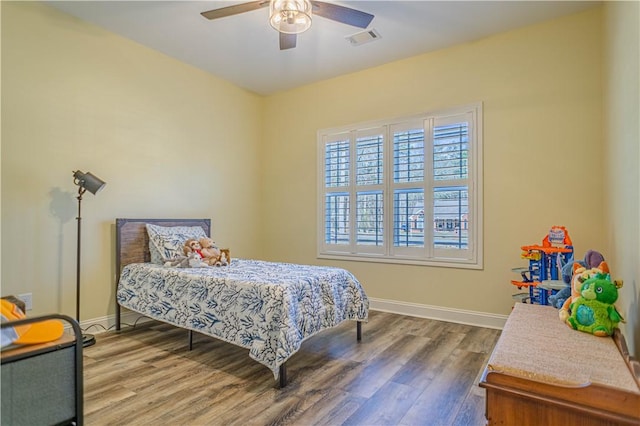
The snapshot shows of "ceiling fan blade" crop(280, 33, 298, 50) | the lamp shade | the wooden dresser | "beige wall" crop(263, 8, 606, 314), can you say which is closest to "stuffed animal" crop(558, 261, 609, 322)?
the wooden dresser

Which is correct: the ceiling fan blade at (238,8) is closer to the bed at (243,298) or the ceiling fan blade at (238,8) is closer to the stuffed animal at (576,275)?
the bed at (243,298)

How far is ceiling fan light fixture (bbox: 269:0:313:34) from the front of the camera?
228 centimetres

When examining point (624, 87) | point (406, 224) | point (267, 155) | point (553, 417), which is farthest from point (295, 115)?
point (553, 417)

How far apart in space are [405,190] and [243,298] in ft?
7.52

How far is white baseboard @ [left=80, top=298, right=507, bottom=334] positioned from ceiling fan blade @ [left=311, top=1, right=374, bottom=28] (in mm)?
2868

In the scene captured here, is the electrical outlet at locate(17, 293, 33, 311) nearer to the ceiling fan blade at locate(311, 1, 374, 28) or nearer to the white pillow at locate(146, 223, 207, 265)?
the white pillow at locate(146, 223, 207, 265)

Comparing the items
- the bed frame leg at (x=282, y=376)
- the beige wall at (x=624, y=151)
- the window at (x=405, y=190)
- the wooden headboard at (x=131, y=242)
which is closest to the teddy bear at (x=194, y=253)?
the wooden headboard at (x=131, y=242)

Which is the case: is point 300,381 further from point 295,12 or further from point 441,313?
point 295,12

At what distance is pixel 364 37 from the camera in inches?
136

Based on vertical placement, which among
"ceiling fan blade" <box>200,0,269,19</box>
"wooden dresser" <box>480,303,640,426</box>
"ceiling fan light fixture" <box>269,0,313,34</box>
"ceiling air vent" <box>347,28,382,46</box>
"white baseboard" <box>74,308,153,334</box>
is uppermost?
"ceiling air vent" <box>347,28,382,46</box>

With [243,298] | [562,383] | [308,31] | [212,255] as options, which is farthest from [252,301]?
[308,31]

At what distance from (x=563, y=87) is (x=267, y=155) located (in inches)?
141

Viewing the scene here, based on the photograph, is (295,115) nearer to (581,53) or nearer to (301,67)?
(301,67)

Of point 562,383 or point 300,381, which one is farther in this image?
point 300,381
